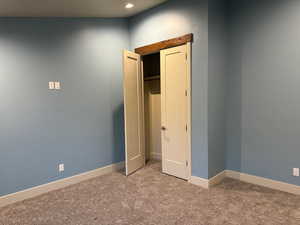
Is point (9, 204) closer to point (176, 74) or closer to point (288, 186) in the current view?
point (176, 74)

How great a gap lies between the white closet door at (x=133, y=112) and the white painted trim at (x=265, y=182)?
1654 mm

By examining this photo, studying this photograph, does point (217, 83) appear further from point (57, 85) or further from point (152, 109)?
point (57, 85)

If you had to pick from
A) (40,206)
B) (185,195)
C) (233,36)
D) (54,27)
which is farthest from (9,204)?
(233,36)

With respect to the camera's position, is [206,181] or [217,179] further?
[217,179]

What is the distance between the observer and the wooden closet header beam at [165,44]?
3.33 meters

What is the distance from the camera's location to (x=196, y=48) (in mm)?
3266

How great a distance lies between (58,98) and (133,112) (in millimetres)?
1285

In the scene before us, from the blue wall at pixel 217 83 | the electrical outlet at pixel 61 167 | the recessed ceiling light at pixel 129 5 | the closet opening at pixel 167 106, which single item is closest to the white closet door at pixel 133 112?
the closet opening at pixel 167 106

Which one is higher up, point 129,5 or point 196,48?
point 129,5

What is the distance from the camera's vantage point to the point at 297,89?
2926 millimetres

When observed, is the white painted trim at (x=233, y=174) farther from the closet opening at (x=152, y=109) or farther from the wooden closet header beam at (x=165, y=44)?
the wooden closet header beam at (x=165, y=44)

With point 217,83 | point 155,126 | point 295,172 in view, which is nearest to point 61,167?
point 155,126

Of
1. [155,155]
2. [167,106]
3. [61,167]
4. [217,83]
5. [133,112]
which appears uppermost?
[217,83]

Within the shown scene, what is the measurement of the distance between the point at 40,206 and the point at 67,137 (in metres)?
1.08
